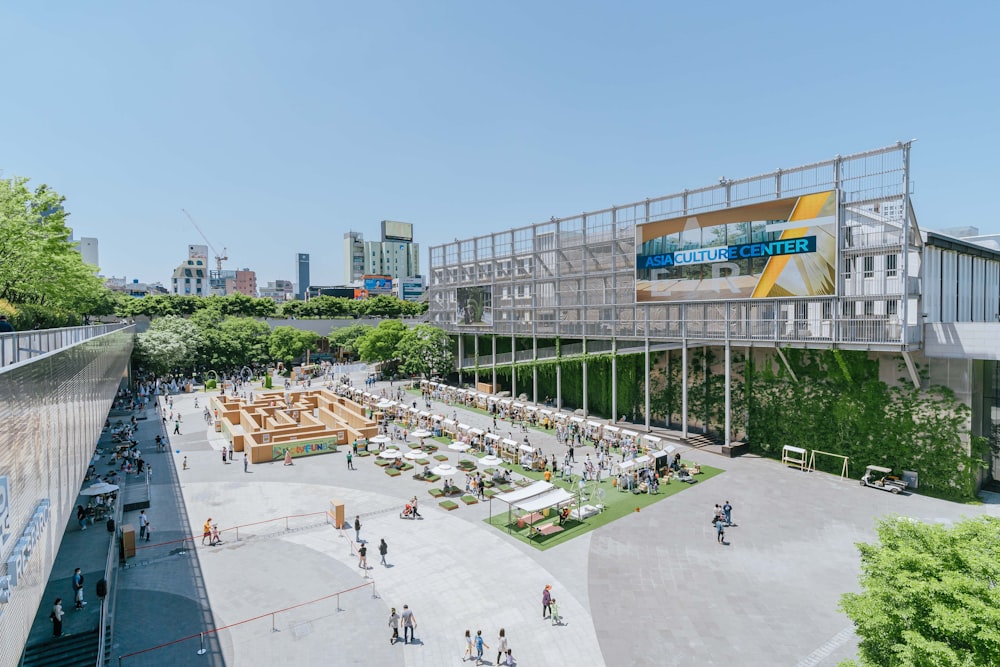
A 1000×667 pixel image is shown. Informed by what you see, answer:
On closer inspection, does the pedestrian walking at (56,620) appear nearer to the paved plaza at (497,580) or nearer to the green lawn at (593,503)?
the paved plaza at (497,580)

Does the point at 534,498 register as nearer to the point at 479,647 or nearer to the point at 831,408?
the point at 479,647

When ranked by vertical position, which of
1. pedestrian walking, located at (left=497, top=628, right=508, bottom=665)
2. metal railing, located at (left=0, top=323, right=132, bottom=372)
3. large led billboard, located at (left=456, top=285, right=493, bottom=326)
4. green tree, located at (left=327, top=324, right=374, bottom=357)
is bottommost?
pedestrian walking, located at (left=497, top=628, right=508, bottom=665)

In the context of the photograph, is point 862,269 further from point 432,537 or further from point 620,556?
point 432,537

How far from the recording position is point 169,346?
6141cm

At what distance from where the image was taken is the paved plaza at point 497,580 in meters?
15.2

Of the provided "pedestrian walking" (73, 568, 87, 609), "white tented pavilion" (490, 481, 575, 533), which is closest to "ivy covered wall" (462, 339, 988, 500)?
"white tented pavilion" (490, 481, 575, 533)

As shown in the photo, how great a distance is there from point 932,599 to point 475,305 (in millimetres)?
49814

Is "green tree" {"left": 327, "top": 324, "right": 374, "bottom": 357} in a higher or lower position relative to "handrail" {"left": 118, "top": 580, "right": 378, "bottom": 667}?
higher

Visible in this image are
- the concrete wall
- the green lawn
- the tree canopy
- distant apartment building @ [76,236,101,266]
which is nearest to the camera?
the concrete wall

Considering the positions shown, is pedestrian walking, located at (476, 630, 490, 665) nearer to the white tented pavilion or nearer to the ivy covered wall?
the white tented pavilion

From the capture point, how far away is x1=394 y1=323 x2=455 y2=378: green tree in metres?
61.2

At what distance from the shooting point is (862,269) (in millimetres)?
28547

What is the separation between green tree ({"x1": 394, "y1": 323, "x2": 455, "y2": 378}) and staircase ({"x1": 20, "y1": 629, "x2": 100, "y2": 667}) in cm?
4577

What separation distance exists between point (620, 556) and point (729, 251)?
70.5 feet
